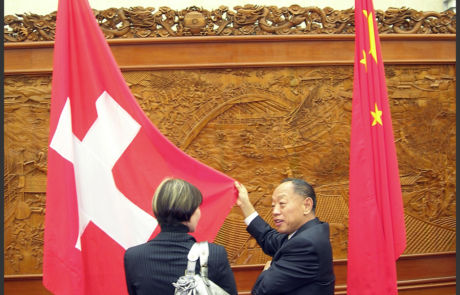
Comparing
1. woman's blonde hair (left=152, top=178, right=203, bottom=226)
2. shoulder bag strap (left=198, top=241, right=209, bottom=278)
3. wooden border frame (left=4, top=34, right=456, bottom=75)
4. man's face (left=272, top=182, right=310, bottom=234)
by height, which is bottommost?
man's face (left=272, top=182, right=310, bottom=234)

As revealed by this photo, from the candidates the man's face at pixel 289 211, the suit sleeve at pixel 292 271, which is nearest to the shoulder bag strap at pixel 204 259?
the suit sleeve at pixel 292 271

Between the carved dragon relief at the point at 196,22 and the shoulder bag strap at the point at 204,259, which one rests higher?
the carved dragon relief at the point at 196,22

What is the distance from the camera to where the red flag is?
7.79ft

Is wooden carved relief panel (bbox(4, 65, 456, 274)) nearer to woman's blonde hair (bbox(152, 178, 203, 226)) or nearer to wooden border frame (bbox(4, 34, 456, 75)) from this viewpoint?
wooden border frame (bbox(4, 34, 456, 75))

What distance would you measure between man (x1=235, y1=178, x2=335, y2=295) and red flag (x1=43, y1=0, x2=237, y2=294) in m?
0.38

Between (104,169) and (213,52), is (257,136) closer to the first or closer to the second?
(213,52)

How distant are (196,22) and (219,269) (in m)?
2.58

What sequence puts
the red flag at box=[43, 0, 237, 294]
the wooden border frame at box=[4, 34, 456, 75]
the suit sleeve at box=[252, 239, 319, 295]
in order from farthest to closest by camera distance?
the wooden border frame at box=[4, 34, 456, 75], the red flag at box=[43, 0, 237, 294], the suit sleeve at box=[252, 239, 319, 295]

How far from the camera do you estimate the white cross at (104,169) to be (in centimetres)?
244

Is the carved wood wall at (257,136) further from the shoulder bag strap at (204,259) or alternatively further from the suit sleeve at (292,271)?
the shoulder bag strap at (204,259)

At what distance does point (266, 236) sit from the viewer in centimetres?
273

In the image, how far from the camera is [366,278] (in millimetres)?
2580

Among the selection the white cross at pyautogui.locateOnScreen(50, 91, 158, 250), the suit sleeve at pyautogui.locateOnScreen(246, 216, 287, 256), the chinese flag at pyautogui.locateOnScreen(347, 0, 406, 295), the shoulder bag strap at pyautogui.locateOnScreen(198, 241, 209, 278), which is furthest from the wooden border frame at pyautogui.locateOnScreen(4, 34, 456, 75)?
the shoulder bag strap at pyautogui.locateOnScreen(198, 241, 209, 278)

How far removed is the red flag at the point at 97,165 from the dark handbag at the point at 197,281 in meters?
0.69
